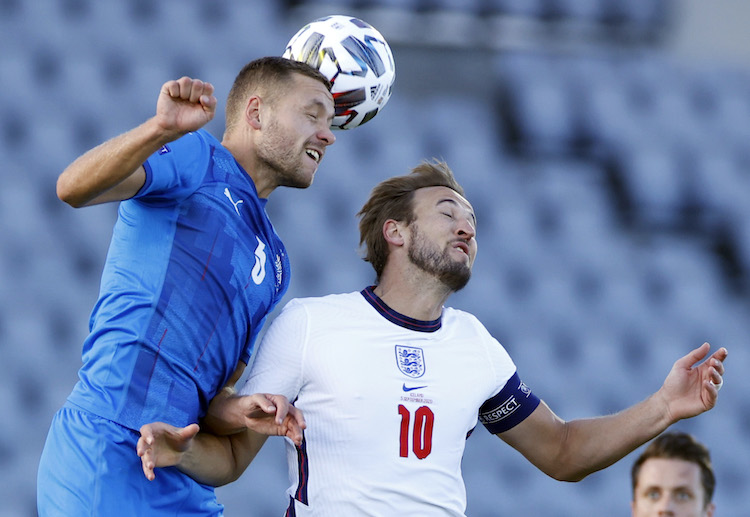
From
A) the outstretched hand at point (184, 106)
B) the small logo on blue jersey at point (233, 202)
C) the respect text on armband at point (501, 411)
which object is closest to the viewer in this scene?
the outstretched hand at point (184, 106)

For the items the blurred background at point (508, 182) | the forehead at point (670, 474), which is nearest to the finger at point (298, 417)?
the forehead at point (670, 474)

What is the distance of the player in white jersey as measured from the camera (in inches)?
130

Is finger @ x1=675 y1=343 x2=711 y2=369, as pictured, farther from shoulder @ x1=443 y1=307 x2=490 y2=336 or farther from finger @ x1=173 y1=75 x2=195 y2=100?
finger @ x1=173 y1=75 x2=195 y2=100

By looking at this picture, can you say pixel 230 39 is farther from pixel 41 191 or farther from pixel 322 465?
pixel 322 465

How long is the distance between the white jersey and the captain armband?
0.13 m

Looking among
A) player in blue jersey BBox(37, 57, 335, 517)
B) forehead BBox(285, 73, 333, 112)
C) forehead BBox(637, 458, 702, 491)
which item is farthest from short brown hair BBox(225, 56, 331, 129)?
forehead BBox(637, 458, 702, 491)

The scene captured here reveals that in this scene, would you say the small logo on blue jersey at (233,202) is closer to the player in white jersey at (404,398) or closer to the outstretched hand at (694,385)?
the player in white jersey at (404,398)

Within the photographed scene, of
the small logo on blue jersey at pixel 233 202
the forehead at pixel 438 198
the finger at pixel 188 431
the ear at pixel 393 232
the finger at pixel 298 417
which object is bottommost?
the finger at pixel 188 431

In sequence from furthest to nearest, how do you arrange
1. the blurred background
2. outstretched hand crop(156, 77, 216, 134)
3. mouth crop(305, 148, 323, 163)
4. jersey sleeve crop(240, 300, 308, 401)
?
the blurred background, mouth crop(305, 148, 323, 163), jersey sleeve crop(240, 300, 308, 401), outstretched hand crop(156, 77, 216, 134)

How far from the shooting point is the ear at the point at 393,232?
3781 millimetres

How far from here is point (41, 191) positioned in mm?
7301

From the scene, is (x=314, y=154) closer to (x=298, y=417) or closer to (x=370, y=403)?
(x=370, y=403)

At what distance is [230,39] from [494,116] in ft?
7.42

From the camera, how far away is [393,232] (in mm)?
3816
